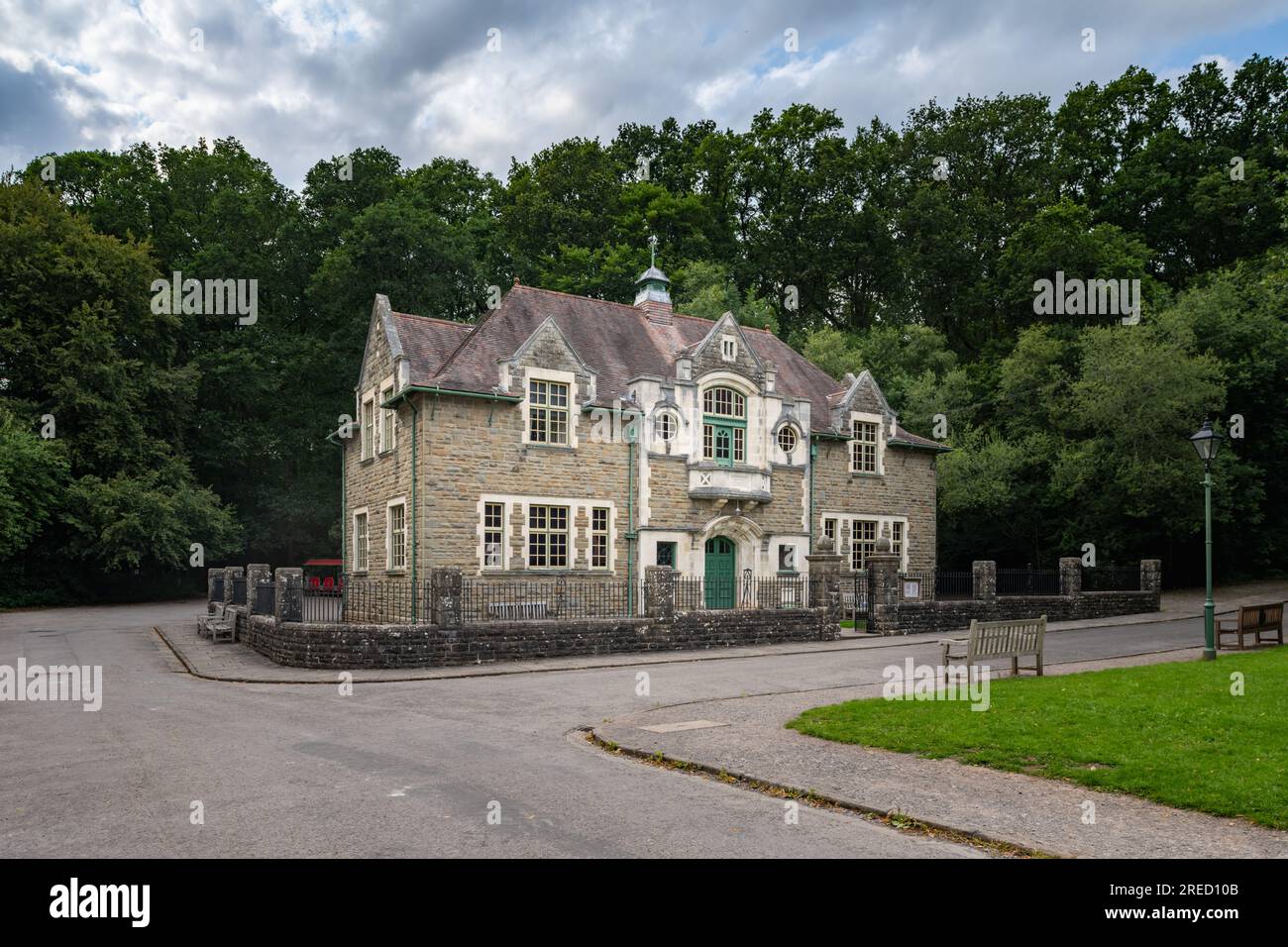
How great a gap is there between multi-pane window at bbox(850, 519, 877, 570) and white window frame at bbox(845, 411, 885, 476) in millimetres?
1750

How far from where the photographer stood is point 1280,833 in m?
6.68

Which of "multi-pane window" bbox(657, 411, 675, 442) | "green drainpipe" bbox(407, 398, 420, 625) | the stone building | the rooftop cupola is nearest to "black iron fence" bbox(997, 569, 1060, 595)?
the stone building

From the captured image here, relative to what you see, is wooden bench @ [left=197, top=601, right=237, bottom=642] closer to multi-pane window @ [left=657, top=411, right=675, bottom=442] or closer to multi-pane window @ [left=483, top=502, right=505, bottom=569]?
multi-pane window @ [left=483, top=502, right=505, bottom=569]

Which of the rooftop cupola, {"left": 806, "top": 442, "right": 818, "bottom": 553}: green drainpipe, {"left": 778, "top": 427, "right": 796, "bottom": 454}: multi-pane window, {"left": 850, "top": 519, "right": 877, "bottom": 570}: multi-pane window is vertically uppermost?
the rooftop cupola

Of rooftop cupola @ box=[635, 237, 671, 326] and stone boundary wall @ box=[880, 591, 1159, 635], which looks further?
rooftop cupola @ box=[635, 237, 671, 326]

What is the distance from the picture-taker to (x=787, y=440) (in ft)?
106

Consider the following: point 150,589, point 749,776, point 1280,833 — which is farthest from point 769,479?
point 150,589

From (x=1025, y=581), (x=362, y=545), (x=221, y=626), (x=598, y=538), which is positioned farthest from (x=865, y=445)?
(x=221, y=626)

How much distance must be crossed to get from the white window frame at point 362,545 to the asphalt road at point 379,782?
14.1 metres

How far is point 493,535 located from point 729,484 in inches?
305

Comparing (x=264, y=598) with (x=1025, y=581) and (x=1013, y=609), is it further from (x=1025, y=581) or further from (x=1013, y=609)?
(x=1025, y=581)

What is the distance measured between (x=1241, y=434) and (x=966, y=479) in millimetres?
10001

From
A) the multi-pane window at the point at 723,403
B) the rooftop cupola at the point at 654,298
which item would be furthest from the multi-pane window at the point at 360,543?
the rooftop cupola at the point at 654,298

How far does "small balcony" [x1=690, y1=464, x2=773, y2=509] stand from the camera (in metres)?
29.8
